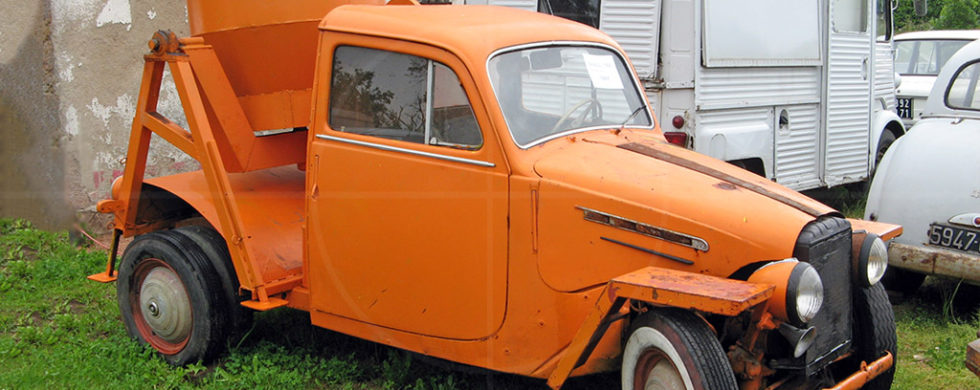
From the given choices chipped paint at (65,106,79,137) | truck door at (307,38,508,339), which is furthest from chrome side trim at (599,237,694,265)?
chipped paint at (65,106,79,137)

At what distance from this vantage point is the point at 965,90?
6.28m

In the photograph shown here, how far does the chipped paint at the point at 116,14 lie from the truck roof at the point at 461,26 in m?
3.63

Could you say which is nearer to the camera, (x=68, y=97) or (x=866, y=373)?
(x=866, y=373)

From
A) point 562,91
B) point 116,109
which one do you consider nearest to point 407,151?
point 562,91

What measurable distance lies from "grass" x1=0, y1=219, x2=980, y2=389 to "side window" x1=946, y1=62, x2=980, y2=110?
1.29 m

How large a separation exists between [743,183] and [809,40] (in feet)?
14.9

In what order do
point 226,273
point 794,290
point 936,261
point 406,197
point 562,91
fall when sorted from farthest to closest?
point 936,261
point 226,273
point 562,91
point 406,197
point 794,290

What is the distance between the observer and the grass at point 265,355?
466 cm

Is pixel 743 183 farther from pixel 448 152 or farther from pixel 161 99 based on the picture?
pixel 161 99

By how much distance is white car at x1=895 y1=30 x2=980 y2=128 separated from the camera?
11.9 meters

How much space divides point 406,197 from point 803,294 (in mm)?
1839

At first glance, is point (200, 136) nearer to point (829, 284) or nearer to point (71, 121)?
point (829, 284)

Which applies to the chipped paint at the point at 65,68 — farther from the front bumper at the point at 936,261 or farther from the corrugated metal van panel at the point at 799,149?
the front bumper at the point at 936,261

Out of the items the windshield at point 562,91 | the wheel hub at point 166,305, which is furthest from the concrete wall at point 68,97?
the windshield at point 562,91
